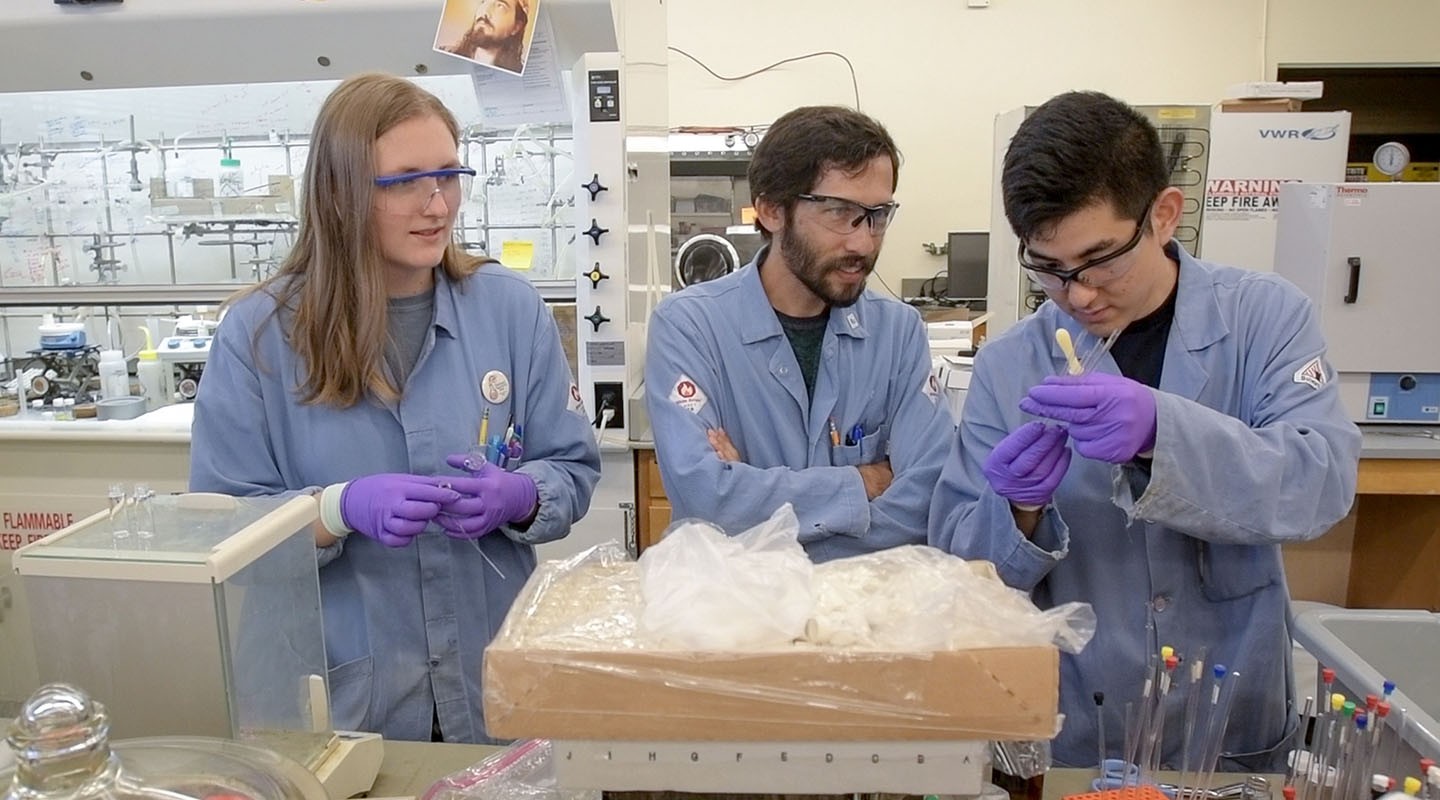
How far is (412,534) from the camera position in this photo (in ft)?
4.17

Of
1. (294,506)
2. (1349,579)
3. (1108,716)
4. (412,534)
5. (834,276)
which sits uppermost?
(834,276)

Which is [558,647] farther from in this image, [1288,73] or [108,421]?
[1288,73]

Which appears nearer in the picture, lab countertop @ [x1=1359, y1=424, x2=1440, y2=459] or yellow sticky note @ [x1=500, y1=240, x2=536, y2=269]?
lab countertop @ [x1=1359, y1=424, x2=1440, y2=459]

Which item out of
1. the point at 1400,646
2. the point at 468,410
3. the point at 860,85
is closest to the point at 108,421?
the point at 468,410

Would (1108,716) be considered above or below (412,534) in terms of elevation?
below

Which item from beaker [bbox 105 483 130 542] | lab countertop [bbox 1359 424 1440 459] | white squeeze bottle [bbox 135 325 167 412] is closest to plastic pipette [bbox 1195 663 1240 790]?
beaker [bbox 105 483 130 542]

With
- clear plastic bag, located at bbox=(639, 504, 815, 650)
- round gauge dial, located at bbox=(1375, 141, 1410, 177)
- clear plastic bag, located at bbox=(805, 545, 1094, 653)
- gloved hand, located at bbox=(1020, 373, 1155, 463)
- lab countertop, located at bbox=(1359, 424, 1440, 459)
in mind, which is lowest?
lab countertop, located at bbox=(1359, 424, 1440, 459)

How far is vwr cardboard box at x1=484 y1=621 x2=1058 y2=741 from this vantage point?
66 cm

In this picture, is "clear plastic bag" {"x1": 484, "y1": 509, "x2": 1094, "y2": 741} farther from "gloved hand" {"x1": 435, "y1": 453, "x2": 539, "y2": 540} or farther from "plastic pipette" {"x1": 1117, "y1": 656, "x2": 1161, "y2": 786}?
"gloved hand" {"x1": 435, "y1": 453, "x2": 539, "y2": 540}

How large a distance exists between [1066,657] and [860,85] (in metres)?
4.14

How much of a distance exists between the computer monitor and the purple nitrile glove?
3716 mm

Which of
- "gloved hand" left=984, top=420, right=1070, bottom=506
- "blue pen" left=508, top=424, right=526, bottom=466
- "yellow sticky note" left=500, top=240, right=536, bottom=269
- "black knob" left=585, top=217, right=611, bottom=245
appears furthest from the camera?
"yellow sticky note" left=500, top=240, right=536, bottom=269

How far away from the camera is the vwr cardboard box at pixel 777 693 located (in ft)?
2.18

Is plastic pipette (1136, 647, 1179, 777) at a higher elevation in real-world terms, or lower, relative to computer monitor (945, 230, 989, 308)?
lower
